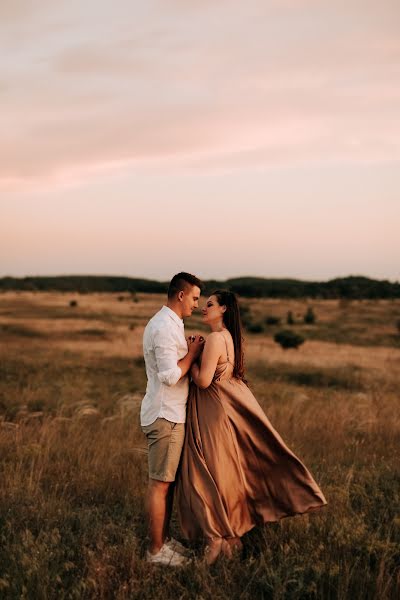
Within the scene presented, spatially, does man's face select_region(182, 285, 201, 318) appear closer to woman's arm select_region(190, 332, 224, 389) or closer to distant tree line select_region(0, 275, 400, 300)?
woman's arm select_region(190, 332, 224, 389)

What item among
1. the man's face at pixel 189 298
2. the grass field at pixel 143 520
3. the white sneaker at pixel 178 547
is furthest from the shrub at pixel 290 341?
the man's face at pixel 189 298

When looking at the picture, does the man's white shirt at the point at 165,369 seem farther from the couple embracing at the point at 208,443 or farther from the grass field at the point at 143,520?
the grass field at the point at 143,520

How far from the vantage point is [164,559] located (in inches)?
180

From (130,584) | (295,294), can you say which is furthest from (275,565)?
(295,294)

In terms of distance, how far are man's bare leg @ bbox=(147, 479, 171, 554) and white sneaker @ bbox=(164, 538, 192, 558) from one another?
16cm

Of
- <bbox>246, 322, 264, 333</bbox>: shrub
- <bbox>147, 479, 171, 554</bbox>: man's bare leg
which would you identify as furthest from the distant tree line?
Result: <bbox>147, 479, 171, 554</bbox>: man's bare leg

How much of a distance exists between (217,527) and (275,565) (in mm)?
499

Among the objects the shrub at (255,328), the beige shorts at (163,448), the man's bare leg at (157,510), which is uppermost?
the beige shorts at (163,448)

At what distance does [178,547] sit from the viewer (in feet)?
15.6

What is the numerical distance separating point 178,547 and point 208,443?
2.86 feet

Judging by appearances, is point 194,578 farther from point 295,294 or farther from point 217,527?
point 295,294

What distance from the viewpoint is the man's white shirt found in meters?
4.32

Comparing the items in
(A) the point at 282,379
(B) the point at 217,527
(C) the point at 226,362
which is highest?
(C) the point at 226,362

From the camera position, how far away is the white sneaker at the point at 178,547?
4697mm
